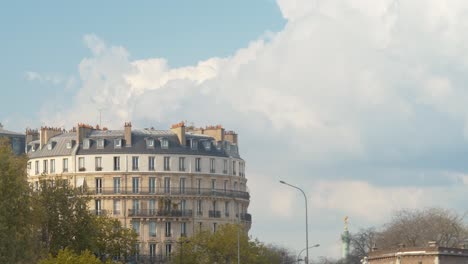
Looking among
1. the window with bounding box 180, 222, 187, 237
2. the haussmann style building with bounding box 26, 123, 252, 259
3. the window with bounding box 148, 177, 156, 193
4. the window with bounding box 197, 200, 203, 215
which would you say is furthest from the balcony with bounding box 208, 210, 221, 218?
the window with bounding box 148, 177, 156, 193

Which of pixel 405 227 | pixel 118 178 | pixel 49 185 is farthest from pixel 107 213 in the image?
pixel 405 227

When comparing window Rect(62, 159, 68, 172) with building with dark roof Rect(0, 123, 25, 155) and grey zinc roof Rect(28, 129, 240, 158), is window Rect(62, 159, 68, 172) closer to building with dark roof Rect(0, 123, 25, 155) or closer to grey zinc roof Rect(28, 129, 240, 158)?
grey zinc roof Rect(28, 129, 240, 158)

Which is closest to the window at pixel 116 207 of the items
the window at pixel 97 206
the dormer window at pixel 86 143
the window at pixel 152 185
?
the window at pixel 97 206

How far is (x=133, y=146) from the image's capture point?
154000mm

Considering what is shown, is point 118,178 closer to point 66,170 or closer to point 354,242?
point 66,170

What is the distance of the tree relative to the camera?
94.9 metres

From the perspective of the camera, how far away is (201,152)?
511 ft

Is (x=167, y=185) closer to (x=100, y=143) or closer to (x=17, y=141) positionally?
(x=100, y=143)

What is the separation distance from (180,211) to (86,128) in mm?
13979

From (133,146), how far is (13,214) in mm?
55830

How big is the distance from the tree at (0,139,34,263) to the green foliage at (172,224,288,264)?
4178 centimetres

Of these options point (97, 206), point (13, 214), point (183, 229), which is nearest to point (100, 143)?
point (97, 206)

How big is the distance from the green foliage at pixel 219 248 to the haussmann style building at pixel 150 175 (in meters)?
7.76

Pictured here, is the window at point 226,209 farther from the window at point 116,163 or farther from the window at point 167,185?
the window at point 116,163
